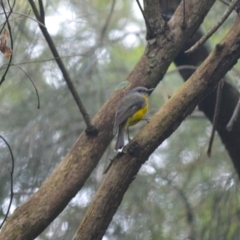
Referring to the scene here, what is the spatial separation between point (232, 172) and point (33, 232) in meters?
1.60

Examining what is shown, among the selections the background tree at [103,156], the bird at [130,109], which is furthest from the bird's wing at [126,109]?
the background tree at [103,156]

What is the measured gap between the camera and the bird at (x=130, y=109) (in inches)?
99.0

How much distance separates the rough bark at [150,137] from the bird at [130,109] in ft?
1.25

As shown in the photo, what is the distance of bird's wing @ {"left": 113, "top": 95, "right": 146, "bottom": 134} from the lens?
8.25ft

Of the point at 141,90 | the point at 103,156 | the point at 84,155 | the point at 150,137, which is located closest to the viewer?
the point at 150,137

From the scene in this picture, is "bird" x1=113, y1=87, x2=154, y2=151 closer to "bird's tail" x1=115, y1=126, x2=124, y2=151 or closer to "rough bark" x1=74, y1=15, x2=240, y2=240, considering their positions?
"bird's tail" x1=115, y1=126, x2=124, y2=151

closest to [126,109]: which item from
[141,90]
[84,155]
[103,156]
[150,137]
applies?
[141,90]

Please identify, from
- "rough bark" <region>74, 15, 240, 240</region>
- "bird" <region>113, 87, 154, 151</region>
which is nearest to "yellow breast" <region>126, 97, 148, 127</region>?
"bird" <region>113, 87, 154, 151</region>

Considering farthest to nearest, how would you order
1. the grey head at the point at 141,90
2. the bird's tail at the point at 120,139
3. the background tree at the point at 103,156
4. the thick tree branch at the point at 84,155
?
1. the background tree at the point at 103,156
2. the grey head at the point at 141,90
3. the bird's tail at the point at 120,139
4. the thick tree branch at the point at 84,155

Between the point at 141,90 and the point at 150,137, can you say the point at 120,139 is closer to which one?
the point at 141,90

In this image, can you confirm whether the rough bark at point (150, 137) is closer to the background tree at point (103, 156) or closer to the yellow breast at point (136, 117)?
the yellow breast at point (136, 117)

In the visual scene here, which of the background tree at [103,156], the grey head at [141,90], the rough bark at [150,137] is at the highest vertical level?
the background tree at [103,156]

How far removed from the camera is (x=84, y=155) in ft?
8.14

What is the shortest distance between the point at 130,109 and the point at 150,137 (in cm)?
53
